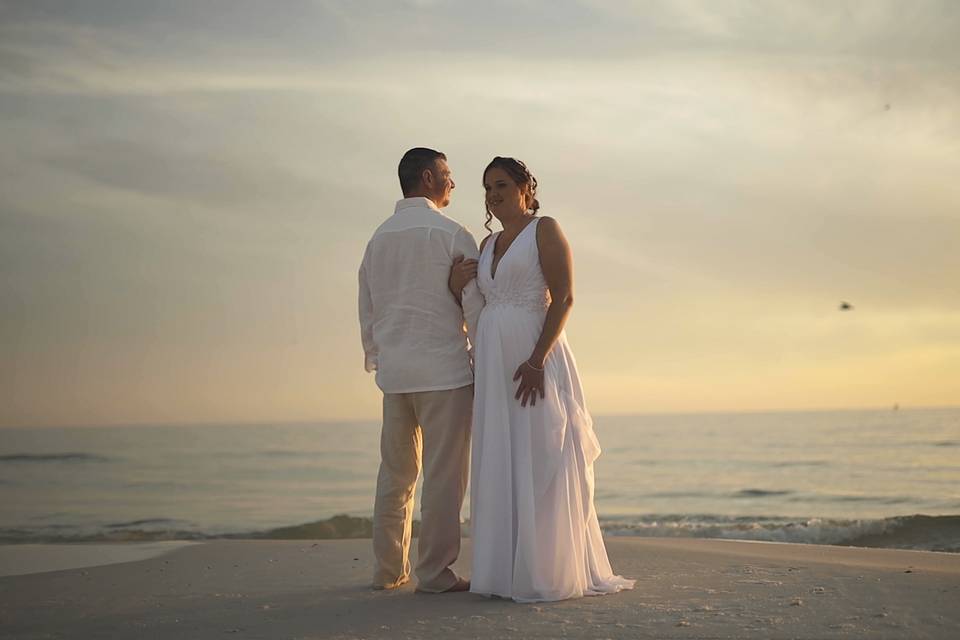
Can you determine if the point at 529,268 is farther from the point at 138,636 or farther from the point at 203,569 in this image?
the point at 203,569

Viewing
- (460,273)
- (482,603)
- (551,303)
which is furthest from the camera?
(460,273)

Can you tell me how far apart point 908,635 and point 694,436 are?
119 feet

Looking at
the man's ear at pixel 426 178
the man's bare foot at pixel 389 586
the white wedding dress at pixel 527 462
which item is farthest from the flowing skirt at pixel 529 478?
the man's ear at pixel 426 178

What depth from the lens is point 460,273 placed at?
4.59m

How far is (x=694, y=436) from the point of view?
38500mm

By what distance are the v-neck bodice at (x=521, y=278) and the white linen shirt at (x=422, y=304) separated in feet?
0.51

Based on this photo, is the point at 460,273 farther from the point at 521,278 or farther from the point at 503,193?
the point at 503,193

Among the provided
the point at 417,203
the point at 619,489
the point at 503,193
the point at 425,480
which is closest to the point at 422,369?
the point at 425,480

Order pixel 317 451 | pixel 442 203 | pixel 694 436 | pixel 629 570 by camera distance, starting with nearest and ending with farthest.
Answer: pixel 442 203 < pixel 629 570 < pixel 317 451 < pixel 694 436

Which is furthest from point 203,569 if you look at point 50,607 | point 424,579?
point 424,579

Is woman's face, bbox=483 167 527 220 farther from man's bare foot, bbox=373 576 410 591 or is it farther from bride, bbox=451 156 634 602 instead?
man's bare foot, bbox=373 576 410 591

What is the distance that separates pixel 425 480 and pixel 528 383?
27.7 inches

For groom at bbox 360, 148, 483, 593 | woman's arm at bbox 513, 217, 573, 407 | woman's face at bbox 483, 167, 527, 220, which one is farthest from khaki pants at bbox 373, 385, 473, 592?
woman's face at bbox 483, 167, 527, 220

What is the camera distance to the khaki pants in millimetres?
4520
